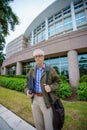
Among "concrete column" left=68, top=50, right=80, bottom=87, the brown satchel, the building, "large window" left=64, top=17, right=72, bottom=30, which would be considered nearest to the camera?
the brown satchel

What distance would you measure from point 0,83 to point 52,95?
12504mm

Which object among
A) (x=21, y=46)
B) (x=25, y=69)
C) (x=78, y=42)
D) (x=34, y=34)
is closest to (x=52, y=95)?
(x=78, y=42)

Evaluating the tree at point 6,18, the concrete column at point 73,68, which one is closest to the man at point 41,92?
the concrete column at point 73,68

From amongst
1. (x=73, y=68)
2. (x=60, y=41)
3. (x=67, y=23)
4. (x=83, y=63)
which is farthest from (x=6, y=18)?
(x=67, y=23)

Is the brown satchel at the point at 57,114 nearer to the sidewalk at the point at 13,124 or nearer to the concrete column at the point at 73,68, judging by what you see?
the sidewalk at the point at 13,124

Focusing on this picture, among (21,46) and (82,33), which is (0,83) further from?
(21,46)

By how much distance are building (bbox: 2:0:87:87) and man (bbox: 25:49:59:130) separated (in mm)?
6812

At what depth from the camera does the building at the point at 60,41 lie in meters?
8.34

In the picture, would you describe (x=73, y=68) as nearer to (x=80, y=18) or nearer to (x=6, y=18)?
(x=6, y=18)

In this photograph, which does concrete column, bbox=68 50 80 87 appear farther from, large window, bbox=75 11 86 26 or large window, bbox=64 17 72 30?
large window, bbox=64 17 72 30

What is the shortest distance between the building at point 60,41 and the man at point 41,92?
6812 mm

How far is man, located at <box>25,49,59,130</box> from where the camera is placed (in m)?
1.70

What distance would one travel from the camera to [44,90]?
5.57 feet

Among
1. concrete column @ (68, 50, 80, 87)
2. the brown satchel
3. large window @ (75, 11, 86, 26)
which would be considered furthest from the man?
large window @ (75, 11, 86, 26)
